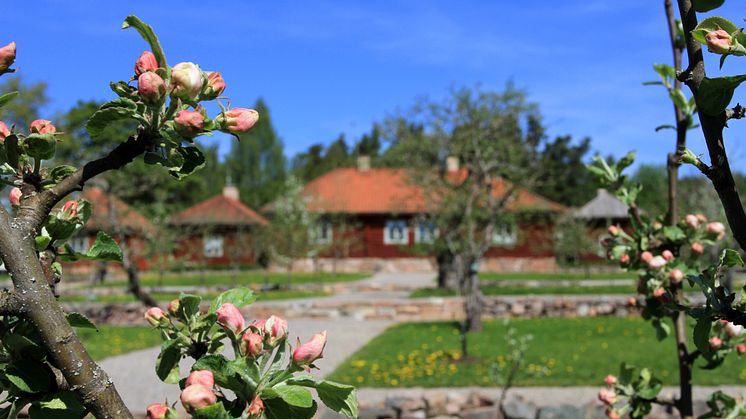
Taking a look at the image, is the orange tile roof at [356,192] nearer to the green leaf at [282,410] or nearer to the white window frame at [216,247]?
the white window frame at [216,247]

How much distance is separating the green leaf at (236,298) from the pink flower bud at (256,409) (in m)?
0.22

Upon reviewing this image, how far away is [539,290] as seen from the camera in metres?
22.3

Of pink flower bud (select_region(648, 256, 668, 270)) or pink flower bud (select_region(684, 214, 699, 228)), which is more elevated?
pink flower bud (select_region(684, 214, 699, 228))

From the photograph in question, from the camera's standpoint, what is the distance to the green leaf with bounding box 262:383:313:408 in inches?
38.2

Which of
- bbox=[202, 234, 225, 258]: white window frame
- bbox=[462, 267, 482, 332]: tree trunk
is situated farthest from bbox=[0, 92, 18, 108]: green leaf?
bbox=[202, 234, 225, 258]: white window frame

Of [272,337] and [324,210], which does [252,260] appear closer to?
[324,210]

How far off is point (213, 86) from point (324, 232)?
35.9 meters

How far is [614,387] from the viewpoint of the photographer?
8.23 ft

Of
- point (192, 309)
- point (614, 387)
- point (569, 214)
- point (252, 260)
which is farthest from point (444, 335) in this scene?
point (252, 260)

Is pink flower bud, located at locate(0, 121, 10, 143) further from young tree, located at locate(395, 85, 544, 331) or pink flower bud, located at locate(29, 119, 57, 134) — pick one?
young tree, located at locate(395, 85, 544, 331)

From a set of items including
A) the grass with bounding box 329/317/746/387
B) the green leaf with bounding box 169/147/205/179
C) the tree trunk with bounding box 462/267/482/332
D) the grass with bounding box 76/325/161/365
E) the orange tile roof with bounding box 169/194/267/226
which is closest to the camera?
the green leaf with bounding box 169/147/205/179

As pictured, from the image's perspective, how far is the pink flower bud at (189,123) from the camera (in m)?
0.95

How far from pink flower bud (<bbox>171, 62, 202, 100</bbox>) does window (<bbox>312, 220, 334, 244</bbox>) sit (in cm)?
3286

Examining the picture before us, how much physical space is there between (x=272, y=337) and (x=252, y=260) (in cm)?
3812
